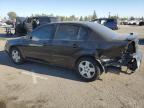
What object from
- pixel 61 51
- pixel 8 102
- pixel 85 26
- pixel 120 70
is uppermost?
pixel 85 26

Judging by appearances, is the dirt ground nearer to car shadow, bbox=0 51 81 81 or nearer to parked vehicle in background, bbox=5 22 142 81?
car shadow, bbox=0 51 81 81

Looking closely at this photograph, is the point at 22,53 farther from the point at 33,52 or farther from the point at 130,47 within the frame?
the point at 130,47

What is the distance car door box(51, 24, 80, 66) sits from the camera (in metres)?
6.57

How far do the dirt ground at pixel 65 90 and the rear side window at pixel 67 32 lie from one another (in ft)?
3.81

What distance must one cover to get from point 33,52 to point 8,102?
2941 millimetres

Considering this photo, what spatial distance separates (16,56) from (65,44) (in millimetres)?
2497

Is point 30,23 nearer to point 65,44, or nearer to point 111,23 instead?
point 111,23

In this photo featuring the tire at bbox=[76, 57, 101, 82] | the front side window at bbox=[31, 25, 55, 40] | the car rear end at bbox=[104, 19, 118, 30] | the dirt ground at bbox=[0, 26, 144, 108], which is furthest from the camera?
the car rear end at bbox=[104, 19, 118, 30]

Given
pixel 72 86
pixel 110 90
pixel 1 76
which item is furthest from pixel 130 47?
pixel 1 76

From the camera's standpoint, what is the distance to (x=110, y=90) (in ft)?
18.5

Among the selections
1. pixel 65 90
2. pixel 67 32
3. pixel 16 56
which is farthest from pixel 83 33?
pixel 16 56

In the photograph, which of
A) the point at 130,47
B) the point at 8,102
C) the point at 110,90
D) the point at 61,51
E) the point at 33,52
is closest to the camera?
the point at 8,102

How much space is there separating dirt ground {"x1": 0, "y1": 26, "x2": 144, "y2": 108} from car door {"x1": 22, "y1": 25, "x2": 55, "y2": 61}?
1.69ft

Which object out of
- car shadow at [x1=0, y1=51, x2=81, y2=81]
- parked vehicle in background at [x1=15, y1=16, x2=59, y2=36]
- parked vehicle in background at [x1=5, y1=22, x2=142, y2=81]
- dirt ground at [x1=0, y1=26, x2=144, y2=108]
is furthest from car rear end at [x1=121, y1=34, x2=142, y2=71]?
parked vehicle in background at [x1=15, y1=16, x2=59, y2=36]
